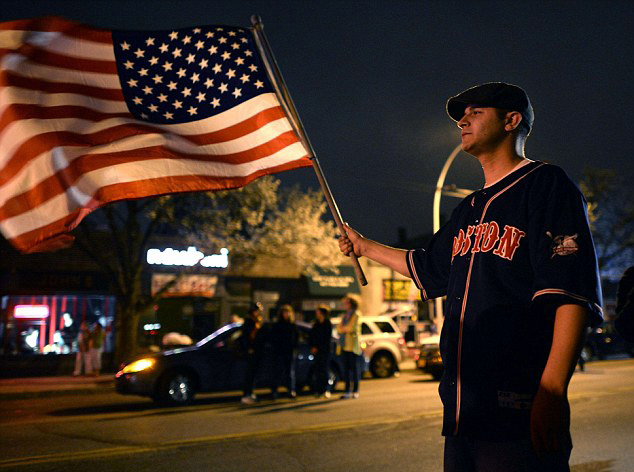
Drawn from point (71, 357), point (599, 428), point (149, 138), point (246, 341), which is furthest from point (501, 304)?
point (71, 357)

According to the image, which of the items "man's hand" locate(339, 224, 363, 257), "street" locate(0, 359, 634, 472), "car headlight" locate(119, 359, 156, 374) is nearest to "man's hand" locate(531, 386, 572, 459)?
"man's hand" locate(339, 224, 363, 257)

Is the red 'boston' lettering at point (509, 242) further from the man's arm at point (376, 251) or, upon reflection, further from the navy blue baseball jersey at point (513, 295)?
the man's arm at point (376, 251)

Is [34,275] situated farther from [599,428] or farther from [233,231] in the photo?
[599,428]

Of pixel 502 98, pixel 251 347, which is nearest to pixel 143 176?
pixel 502 98

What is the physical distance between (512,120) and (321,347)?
10079 mm

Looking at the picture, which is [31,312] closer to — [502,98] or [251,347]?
[251,347]

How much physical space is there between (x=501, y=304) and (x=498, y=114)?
799 millimetres

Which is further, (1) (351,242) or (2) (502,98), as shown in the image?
(1) (351,242)

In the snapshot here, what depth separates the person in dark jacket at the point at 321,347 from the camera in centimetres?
1183

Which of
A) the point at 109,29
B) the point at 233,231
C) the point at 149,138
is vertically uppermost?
the point at 233,231

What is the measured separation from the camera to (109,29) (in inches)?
146

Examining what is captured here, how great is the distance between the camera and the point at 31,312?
2278 centimetres

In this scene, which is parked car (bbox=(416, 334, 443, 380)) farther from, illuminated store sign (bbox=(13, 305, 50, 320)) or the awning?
illuminated store sign (bbox=(13, 305, 50, 320))

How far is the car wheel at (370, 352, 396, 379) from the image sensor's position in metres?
17.5
